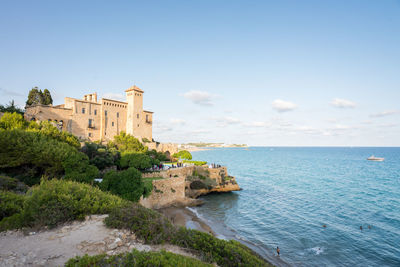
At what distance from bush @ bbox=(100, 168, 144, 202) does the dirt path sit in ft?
32.3

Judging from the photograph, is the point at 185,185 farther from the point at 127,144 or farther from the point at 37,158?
the point at 37,158

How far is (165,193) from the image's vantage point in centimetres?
2241

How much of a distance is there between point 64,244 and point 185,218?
14219 mm

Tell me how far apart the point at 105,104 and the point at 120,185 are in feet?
90.6

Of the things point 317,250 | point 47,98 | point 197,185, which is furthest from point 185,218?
point 47,98

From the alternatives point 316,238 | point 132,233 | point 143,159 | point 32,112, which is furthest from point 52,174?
point 316,238

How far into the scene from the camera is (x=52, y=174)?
61.4 feet

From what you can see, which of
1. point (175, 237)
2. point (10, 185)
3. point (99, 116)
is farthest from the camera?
point (99, 116)

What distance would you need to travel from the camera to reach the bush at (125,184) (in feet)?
57.6

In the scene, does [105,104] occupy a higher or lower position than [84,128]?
higher

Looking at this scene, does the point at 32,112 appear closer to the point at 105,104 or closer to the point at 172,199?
the point at 105,104

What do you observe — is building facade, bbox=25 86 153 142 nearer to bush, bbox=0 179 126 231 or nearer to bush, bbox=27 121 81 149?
bush, bbox=27 121 81 149

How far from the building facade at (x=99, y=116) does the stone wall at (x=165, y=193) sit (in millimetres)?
22353

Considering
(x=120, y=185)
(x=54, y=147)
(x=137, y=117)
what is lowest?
(x=120, y=185)
